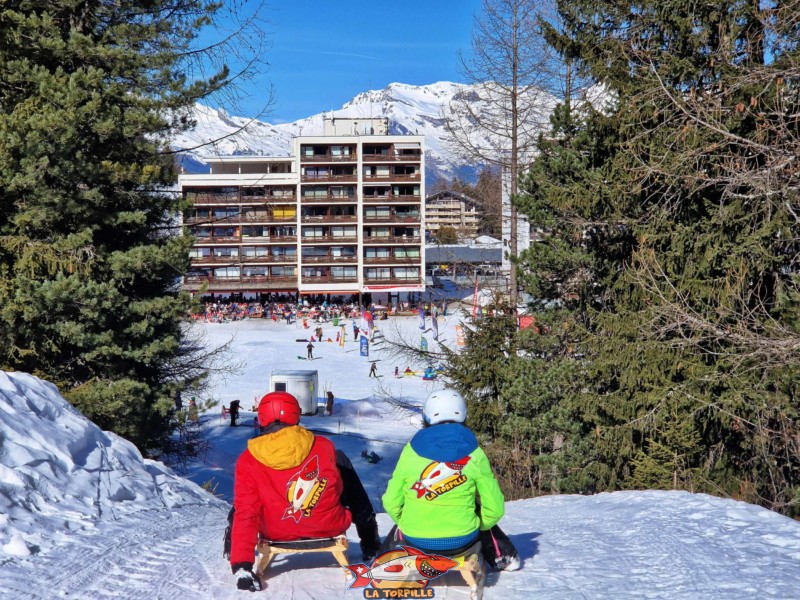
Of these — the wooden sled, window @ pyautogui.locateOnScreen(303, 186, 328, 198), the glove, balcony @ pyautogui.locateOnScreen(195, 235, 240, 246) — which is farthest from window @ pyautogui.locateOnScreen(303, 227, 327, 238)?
the glove

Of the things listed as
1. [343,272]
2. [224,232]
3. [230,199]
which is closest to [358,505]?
[230,199]

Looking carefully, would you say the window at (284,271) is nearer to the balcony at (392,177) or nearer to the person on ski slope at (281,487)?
the balcony at (392,177)

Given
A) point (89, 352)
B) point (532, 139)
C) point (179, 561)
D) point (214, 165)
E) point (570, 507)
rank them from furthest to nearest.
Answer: point (214, 165) → point (532, 139) → point (89, 352) → point (570, 507) → point (179, 561)

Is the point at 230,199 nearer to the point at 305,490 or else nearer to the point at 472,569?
the point at 305,490

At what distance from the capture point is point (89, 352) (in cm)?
1127

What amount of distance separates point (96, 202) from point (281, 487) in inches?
345

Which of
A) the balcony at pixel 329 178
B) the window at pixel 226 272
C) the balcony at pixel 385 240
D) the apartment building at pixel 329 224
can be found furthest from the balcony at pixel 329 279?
the balcony at pixel 329 178

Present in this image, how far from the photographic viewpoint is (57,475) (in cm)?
542

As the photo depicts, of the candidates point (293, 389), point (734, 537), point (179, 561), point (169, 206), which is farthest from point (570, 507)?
point (293, 389)

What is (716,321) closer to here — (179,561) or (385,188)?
(179,561)

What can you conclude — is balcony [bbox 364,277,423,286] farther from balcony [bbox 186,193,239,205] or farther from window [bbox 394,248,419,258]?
balcony [bbox 186,193,239,205]

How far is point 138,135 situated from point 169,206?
136 cm

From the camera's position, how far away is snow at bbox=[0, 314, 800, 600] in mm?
4133

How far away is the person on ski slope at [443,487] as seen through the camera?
3.95 metres
